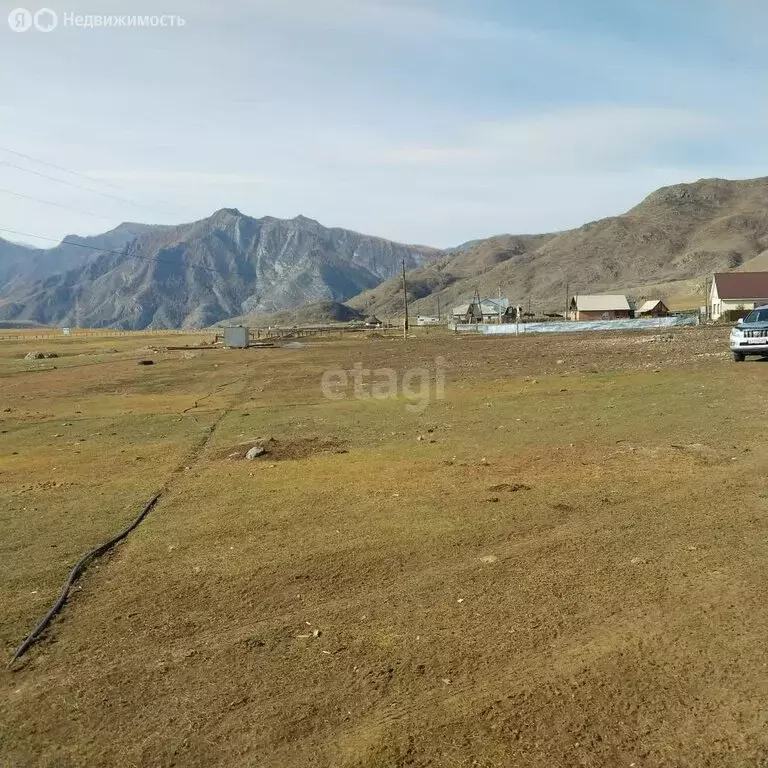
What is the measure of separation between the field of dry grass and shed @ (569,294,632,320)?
95887 mm

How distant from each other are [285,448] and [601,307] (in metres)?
100

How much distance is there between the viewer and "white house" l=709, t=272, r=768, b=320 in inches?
2990

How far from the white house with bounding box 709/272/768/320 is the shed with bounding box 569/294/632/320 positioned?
24.6m

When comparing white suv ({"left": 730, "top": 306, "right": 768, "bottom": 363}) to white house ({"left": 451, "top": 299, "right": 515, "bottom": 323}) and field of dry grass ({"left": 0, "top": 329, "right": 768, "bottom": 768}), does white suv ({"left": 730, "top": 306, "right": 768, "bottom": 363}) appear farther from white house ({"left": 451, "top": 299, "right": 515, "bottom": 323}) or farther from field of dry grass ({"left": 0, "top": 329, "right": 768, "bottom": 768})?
white house ({"left": 451, "top": 299, "right": 515, "bottom": 323})

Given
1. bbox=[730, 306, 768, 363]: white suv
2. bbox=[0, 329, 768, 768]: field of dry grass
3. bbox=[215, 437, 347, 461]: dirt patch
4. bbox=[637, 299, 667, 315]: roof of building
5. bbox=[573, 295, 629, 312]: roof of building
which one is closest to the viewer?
bbox=[0, 329, 768, 768]: field of dry grass

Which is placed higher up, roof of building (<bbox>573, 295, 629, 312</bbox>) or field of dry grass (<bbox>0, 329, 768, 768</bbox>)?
roof of building (<bbox>573, 295, 629, 312</bbox>)

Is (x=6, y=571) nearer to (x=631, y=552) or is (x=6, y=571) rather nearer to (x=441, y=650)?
(x=441, y=650)

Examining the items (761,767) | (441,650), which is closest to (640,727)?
(761,767)

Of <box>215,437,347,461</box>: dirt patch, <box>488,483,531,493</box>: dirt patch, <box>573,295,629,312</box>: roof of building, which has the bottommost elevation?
<box>215,437,347,461</box>: dirt patch

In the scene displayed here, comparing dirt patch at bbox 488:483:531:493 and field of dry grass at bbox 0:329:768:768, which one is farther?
dirt patch at bbox 488:483:531:493

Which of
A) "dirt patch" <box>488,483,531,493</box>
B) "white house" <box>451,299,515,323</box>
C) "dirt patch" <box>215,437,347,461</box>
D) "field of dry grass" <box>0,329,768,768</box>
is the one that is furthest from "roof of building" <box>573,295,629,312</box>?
"dirt patch" <box>488,483,531,493</box>

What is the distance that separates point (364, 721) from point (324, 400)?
1795 cm

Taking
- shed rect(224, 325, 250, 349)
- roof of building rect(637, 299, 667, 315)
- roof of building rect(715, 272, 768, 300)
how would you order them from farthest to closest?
1. roof of building rect(637, 299, 667, 315)
2. roof of building rect(715, 272, 768, 300)
3. shed rect(224, 325, 250, 349)

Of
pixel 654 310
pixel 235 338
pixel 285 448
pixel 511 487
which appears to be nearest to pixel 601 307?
pixel 654 310
